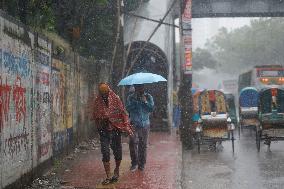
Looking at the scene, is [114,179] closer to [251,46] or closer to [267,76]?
[267,76]

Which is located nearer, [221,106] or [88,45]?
[221,106]

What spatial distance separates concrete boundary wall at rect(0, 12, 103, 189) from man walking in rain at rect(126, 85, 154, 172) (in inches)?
64.8

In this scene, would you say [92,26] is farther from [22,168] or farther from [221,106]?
[22,168]

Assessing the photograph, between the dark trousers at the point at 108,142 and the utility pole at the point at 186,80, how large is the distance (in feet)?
20.6

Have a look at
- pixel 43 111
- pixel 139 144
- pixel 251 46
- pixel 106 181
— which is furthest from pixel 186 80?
pixel 251 46

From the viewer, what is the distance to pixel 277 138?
14016 millimetres

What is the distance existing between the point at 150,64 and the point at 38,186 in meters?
15.8

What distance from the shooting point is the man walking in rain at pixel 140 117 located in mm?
10633

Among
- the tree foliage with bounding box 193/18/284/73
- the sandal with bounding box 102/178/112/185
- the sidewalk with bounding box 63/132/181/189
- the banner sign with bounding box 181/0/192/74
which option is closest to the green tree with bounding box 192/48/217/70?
the tree foliage with bounding box 193/18/284/73

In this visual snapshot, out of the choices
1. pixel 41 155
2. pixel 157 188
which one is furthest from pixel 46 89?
pixel 157 188

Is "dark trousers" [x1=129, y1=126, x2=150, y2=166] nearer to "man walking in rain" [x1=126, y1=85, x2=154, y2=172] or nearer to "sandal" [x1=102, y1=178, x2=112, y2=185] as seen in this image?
"man walking in rain" [x1=126, y1=85, x2=154, y2=172]

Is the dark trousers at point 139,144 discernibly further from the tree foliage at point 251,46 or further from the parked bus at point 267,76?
the tree foliage at point 251,46

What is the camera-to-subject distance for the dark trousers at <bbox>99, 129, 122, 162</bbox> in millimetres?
9180

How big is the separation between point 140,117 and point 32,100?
243cm
